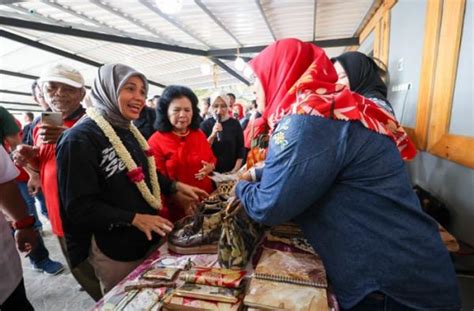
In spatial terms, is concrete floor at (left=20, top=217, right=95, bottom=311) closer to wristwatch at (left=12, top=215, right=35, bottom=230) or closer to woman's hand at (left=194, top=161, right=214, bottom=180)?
wristwatch at (left=12, top=215, right=35, bottom=230)

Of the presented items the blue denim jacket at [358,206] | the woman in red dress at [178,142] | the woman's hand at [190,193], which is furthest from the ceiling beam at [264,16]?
the blue denim jacket at [358,206]

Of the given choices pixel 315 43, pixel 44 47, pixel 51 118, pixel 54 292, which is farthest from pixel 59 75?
pixel 315 43

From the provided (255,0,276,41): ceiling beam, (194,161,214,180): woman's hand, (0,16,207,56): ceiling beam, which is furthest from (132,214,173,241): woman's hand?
(0,16,207,56): ceiling beam

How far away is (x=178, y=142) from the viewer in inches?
80.7

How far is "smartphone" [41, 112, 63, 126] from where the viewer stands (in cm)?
141

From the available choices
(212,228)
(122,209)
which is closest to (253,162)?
(212,228)

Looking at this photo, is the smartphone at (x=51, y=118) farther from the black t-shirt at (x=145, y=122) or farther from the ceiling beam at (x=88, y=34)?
the ceiling beam at (x=88, y=34)

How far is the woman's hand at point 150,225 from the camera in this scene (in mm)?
1060

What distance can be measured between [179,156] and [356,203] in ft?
4.81

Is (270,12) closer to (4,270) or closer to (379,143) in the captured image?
(379,143)

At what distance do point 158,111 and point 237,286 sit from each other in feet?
5.28

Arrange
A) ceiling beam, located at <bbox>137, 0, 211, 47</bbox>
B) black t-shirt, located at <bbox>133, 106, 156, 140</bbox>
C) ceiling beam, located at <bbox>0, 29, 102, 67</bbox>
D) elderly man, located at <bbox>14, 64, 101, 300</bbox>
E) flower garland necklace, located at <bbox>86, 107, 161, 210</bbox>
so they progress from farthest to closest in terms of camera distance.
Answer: ceiling beam, located at <bbox>0, 29, 102, 67</bbox> < ceiling beam, located at <bbox>137, 0, 211, 47</bbox> < black t-shirt, located at <bbox>133, 106, 156, 140</bbox> < elderly man, located at <bbox>14, 64, 101, 300</bbox> < flower garland necklace, located at <bbox>86, 107, 161, 210</bbox>

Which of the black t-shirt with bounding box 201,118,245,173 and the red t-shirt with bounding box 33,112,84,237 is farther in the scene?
the black t-shirt with bounding box 201,118,245,173

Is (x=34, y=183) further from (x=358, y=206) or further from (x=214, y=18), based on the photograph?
(x=214, y=18)
